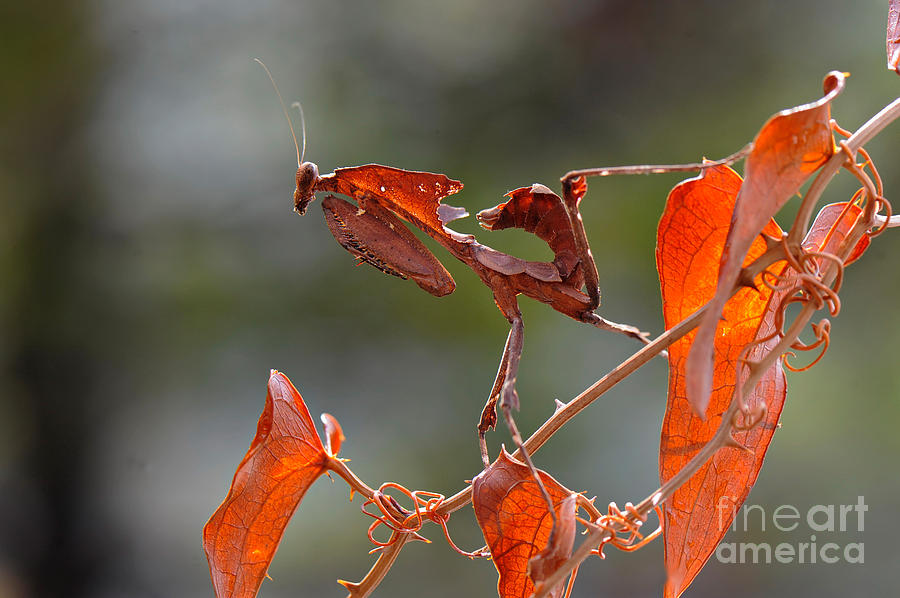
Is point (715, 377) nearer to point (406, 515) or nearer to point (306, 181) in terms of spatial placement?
point (406, 515)

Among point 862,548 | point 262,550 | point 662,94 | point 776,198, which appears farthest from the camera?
point 662,94

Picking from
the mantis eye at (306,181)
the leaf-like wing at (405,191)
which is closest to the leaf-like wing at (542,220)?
the leaf-like wing at (405,191)

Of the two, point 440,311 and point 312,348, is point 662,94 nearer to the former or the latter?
point 440,311

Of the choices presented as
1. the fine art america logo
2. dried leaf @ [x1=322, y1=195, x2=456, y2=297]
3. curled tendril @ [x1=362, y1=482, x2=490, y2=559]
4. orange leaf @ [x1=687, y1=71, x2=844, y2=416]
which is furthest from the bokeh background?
orange leaf @ [x1=687, y1=71, x2=844, y2=416]

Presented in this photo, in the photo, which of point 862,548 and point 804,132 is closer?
→ point 804,132

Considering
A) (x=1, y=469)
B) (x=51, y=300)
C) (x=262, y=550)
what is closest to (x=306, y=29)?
(x=51, y=300)

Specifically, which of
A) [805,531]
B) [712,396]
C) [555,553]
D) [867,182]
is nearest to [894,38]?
[867,182]
